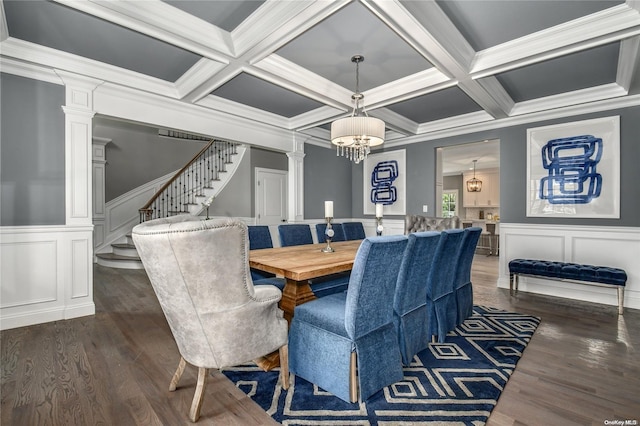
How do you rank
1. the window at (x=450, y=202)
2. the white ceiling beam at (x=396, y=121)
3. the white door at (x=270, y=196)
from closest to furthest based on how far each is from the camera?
the white ceiling beam at (x=396, y=121)
the white door at (x=270, y=196)
the window at (x=450, y=202)

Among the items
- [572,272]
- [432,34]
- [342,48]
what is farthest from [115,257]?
[572,272]

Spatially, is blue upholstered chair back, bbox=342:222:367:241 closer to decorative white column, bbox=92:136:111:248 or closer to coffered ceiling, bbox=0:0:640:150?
coffered ceiling, bbox=0:0:640:150

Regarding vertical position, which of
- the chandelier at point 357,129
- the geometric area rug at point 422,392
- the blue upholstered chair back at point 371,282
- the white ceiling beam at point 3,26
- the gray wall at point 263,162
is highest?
the white ceiling beam at point 3,26

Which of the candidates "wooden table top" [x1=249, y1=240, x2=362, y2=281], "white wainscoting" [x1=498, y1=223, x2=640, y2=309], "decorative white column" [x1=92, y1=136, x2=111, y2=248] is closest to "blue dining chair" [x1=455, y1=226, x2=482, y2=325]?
"wooden table top" [x1=249, y1=240, x2=362, y2=281]

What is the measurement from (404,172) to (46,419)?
5.54 m

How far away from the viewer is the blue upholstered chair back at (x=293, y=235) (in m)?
3.54

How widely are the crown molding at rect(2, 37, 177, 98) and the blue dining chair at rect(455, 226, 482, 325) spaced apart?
366 centimetres

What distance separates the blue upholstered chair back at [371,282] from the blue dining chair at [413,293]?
22 cm

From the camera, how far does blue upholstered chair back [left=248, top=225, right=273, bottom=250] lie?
10.9 feet

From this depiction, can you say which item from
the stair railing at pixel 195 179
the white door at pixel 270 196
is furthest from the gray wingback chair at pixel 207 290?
the stair railing at pixel 195 179

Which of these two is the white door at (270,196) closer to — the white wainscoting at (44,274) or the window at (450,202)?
the white wainscoting at (44,274)

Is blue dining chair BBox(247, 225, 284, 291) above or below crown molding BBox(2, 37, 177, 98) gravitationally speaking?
below

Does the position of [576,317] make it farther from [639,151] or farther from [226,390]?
[226,390]

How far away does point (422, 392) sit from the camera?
1.90 meters
